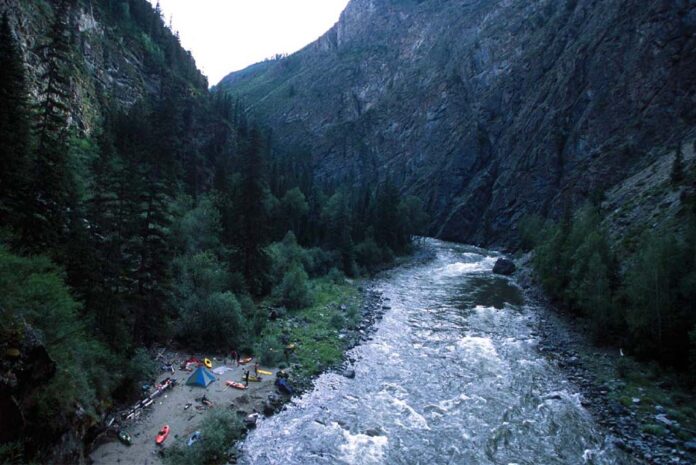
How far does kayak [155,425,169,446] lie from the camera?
1828 cm

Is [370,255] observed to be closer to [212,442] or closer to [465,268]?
[465,268]

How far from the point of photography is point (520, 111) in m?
118

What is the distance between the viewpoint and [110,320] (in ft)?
Answer: 68.0

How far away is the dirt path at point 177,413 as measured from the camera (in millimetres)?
17094

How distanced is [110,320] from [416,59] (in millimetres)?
200913

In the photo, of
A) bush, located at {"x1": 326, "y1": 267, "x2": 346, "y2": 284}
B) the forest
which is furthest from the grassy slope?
the forest

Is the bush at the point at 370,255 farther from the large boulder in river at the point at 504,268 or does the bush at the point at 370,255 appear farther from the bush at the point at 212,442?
the bush at the point at 212,442

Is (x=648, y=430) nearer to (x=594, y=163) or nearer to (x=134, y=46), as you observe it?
(x=594, y=163)

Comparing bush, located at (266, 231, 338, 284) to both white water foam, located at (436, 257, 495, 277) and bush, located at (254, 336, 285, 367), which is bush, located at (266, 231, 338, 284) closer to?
bush, located at (254, 336, 285, 367)

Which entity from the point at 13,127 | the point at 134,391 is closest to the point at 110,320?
the point at 134,391

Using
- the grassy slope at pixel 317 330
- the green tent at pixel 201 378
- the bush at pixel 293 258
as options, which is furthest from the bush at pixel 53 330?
the bush at pixel 293 258

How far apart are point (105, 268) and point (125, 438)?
930 cm

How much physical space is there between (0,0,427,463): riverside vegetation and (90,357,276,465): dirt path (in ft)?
4.80

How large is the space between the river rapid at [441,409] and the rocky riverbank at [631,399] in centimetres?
89
